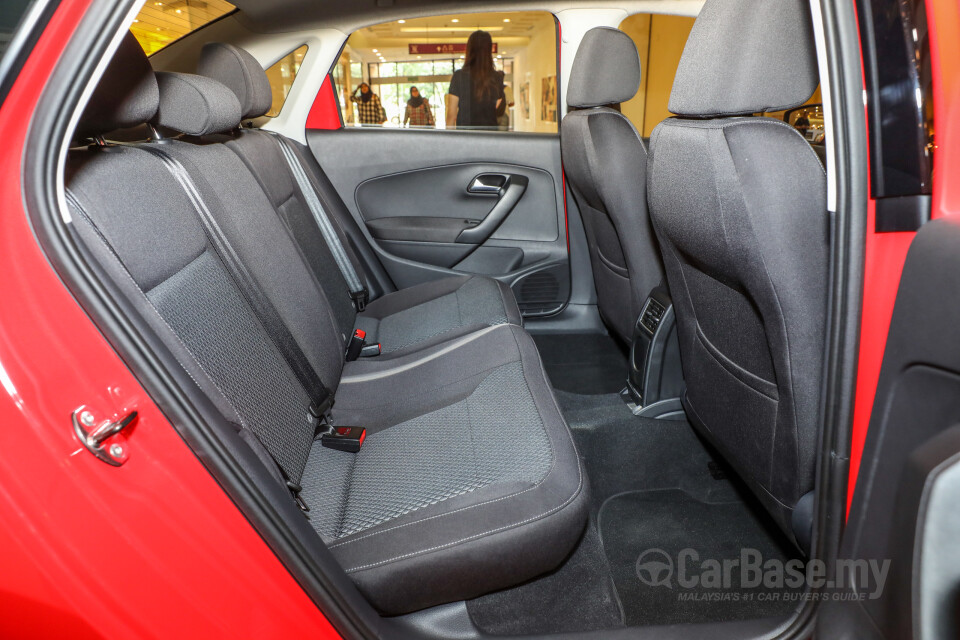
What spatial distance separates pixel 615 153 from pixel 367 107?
1332 mm

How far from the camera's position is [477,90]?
2873mm

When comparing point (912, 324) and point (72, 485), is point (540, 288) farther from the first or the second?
point (72, 485)

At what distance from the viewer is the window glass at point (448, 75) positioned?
8.65 ft

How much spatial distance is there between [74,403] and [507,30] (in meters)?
2.45

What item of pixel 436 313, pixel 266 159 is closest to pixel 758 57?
pixel 436 313

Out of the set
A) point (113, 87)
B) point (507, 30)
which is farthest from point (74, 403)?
point (507, 30)

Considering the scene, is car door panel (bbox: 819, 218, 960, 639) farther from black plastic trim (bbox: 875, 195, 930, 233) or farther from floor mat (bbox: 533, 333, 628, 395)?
floor mat (bbox: 533, 333, 628, 395)

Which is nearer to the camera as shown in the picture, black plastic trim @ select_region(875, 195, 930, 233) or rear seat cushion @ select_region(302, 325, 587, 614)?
black plastic trim @ select_region(875, 195, 930, 233)

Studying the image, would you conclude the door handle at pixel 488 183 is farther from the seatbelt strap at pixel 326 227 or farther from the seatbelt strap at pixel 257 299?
Result: the seatbelt strap at pixel 257 299

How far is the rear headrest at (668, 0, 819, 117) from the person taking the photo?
95 centimetres

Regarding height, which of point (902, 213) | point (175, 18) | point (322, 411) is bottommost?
point (322, 411)

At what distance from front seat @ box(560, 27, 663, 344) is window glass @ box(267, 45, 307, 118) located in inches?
45.8

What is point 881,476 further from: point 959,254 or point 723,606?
point 723,606

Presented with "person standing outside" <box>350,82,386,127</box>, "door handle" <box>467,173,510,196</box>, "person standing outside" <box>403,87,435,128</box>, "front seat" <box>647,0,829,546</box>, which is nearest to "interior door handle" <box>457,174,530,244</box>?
"door handle" <box>467,173,510,196</box>
